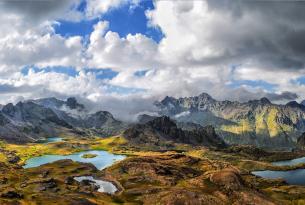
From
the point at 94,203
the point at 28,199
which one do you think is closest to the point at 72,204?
the point at 94,203

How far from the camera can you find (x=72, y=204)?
18962 cm

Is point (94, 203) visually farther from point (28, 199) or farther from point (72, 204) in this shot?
point (28, 199)

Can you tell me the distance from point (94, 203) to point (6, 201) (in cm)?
4048

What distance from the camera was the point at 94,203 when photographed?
198m

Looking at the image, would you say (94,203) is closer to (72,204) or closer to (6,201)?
(72,204)

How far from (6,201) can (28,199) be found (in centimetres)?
1328

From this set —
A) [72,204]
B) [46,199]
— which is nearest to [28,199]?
[46,199]

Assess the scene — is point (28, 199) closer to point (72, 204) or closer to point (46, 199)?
point (46, 199)

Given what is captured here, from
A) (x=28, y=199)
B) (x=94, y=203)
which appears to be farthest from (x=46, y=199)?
(x=94, y=203)

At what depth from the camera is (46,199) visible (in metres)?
199

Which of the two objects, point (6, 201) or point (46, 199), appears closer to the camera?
point (6, 201)

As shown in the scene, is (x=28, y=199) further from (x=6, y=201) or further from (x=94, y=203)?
(x=94, y=203)

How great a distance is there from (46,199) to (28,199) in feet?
28.1

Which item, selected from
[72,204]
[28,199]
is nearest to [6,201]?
[28,199]
